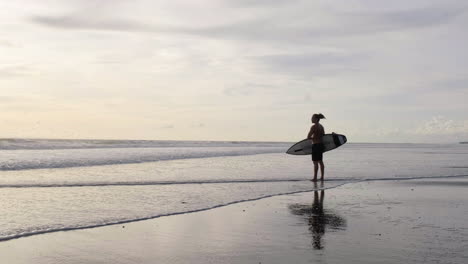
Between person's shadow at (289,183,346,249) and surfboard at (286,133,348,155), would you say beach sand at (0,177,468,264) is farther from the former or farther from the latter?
surfboard at (286,133,348,155)

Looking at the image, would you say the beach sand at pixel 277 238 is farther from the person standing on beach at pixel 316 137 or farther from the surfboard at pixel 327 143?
the surfboard at pixel 327 143

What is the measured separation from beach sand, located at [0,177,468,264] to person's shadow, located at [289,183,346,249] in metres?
0.01

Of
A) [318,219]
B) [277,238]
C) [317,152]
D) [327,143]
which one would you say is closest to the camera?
[277,238]

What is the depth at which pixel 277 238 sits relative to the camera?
7078mm

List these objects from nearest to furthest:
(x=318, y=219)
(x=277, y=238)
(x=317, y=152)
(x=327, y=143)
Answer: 1. (x=277, y=238)
2. (x=318, y=219)
3. (x=317, y=152)
4. (x=327, y=143)

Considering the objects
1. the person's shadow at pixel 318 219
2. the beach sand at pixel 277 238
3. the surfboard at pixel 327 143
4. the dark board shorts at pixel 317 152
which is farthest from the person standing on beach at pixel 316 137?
the beach sand at pixel 277 238

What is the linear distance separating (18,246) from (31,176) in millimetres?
11671

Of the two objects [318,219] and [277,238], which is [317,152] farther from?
[277,238]

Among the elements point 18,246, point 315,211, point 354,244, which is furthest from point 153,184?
point 354,244

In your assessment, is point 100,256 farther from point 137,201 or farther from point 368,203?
point 368,203

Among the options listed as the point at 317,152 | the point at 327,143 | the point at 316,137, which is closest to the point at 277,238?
the point at 317,152

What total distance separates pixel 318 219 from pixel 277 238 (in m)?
1.87

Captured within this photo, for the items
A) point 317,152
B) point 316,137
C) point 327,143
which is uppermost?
point 316,137

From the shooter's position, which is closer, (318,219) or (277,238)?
(277,238)
